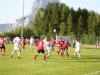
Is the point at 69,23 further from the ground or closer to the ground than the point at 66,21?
closer to the ground

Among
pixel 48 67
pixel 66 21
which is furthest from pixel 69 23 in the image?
pixel 48 67

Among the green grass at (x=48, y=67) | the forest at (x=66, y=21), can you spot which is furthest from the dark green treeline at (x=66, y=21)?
the green grass at (x=48, y=67)

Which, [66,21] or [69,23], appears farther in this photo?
[66,21]

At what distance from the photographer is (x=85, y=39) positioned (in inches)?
2803

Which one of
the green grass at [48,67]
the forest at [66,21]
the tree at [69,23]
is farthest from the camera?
the forest at [66,21]

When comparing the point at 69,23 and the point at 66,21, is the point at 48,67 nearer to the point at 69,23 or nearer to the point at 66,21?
the point at 69,23

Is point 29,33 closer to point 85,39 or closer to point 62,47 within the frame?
point 85,39

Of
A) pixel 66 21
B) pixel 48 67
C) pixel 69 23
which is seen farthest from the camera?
pixel 66 21

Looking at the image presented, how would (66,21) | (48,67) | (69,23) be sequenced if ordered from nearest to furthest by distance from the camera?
1. (48,67)
2. (69,23)
3. (66,21)

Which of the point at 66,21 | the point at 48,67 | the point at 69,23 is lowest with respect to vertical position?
the point at 48,67

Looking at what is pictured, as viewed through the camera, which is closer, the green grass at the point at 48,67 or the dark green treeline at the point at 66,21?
the green grass at the point at 48,67

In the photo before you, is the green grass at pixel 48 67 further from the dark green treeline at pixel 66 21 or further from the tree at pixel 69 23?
the tree at pixel 69 23

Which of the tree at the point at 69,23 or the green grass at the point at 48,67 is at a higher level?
the tree at the point at 69,23

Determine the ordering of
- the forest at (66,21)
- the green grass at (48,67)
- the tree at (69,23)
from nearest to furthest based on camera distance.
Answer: the green grass at (48,67), the tree at (69,23), the forest at (66,21)
